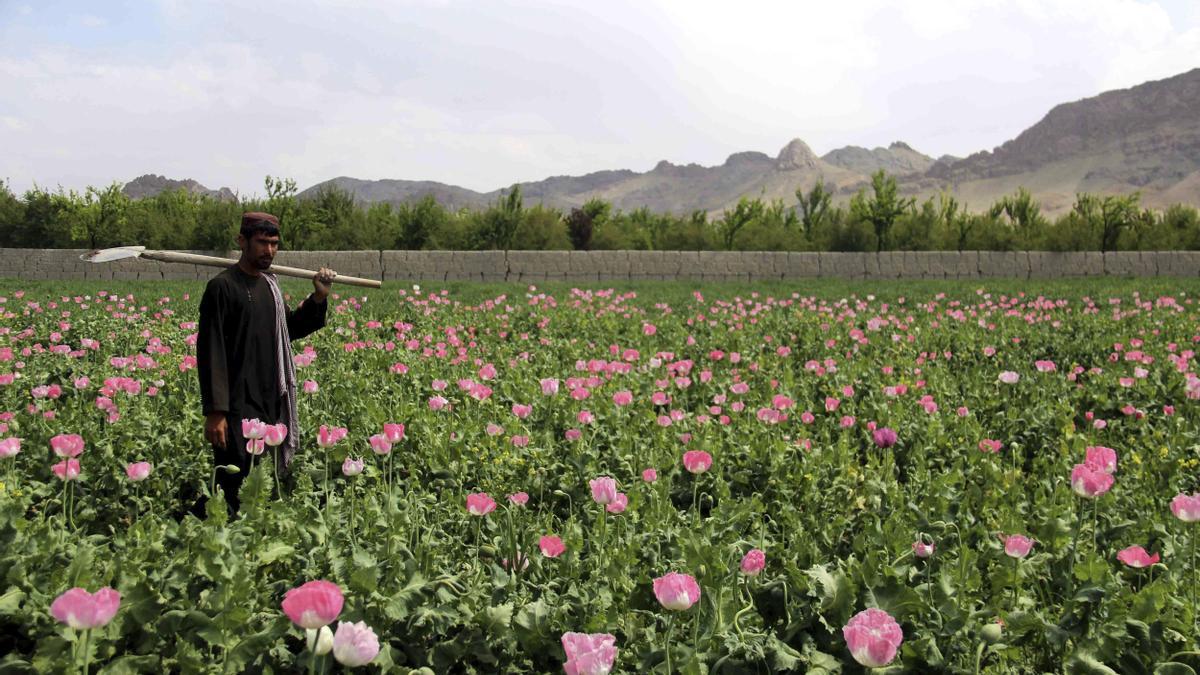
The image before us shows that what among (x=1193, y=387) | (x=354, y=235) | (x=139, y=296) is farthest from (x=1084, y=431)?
(x=354, y=235)

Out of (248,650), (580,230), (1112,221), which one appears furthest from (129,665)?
(1112,221)

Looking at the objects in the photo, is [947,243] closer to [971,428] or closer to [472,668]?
[971,428]

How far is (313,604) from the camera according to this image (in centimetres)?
165

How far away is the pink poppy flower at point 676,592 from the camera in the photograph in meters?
1.91

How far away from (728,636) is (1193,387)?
3.97 metres

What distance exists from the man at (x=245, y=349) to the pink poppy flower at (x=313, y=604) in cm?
226

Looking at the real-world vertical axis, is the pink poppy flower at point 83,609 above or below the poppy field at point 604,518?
above

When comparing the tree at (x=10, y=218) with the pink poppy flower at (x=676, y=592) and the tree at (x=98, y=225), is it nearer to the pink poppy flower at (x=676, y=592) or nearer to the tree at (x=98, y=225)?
the tree at (x=98, y=225)

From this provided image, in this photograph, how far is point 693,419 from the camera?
5219 millimetres

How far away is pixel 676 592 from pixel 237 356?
2.62m

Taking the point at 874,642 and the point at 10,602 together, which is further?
the point at 10,602

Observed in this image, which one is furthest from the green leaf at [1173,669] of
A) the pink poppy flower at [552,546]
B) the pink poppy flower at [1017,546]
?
the pink poppy flower at [552,546]

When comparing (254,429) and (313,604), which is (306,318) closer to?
(254,429)

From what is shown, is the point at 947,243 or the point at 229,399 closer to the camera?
the point at 229,399
